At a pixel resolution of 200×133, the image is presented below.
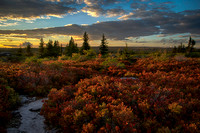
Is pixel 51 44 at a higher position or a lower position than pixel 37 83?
higher

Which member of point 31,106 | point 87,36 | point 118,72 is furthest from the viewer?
point 87,36

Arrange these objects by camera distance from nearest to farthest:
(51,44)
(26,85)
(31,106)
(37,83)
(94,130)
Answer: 1. (94,130)
2. (31,106)
3. (26,85)
4. (37,83)
5. (51,44)

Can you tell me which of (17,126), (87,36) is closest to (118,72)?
(17,126)

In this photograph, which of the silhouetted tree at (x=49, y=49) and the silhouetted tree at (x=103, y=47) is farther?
the silhouetted tree at (x=49, y=49)

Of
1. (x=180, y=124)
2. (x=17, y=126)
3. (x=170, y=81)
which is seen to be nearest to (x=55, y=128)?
(x=17, y=126)

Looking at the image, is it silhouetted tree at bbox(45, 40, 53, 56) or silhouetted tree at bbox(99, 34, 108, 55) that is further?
silhouetted tree at bbox(45, 40, 53, 56)

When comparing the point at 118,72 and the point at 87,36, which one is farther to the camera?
the point at 87,36

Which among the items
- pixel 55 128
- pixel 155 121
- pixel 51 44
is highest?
pixel 51 44

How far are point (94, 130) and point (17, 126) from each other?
2.93m

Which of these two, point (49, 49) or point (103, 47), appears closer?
point (103, 47)

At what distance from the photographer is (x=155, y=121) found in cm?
344

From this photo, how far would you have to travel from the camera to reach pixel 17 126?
13.0 ft

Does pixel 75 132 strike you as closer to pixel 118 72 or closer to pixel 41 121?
pixel 41 121

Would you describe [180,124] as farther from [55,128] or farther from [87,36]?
[87,36]
